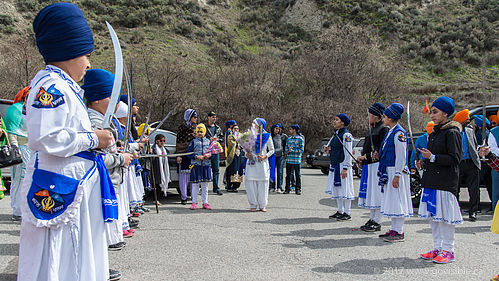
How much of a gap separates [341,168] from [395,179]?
67.3 inches

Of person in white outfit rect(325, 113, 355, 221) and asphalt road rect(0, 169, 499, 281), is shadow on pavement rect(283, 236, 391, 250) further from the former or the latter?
person in white outfit rect(325, 113, 355, 221)

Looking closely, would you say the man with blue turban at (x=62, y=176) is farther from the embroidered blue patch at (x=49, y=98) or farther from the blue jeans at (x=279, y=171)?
A: the blue jeans at (x=279, y=171)

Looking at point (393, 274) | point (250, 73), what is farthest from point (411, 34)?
point (393, 274)

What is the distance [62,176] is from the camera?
2291 mm

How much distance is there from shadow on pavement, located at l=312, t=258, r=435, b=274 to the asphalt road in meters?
0.01

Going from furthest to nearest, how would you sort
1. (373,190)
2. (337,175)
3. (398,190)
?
(337,175) → (373,190) → (398,190)

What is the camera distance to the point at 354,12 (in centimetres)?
5912

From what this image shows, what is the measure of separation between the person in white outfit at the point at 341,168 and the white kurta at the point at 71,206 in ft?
18.4

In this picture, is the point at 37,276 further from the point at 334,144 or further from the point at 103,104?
the point at 334,144

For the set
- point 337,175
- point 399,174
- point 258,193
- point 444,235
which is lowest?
point 444,235

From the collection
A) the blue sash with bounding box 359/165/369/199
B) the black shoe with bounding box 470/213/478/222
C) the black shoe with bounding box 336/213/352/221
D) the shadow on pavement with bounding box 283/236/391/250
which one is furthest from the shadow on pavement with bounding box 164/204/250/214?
the black shoe with bounding box 470/213/478/222

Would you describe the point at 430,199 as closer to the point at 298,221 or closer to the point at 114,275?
the point at 298,221

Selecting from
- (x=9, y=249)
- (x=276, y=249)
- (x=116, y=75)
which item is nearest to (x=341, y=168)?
(x=276, y=249)

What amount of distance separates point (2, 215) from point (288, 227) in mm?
5472
